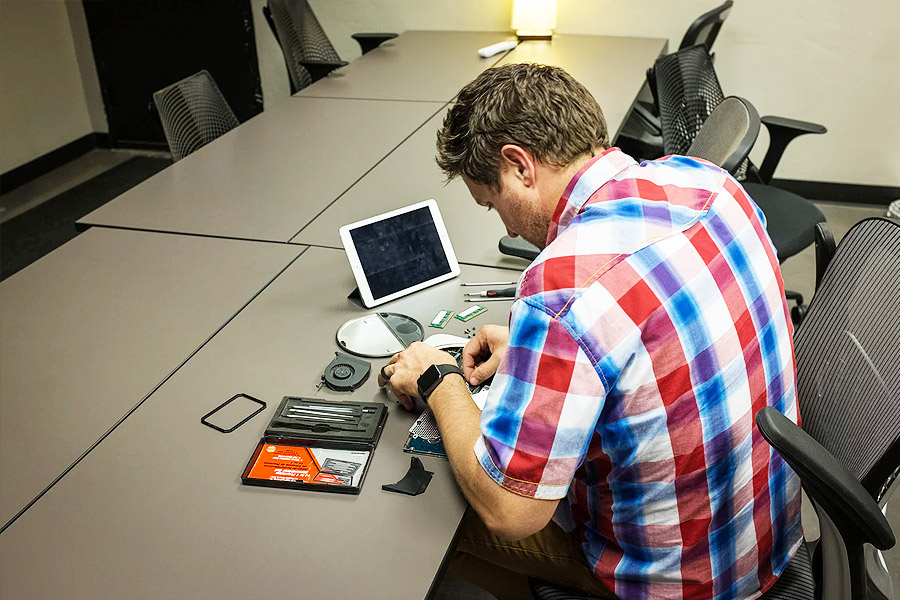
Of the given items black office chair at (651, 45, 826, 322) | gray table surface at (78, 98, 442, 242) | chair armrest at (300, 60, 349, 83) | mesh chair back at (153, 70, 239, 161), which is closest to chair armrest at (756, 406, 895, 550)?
gray table surface at (78, 98, 442, 242)

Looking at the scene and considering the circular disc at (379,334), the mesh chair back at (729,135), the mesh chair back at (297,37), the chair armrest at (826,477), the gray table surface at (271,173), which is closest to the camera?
the chair armrest at (826,477)

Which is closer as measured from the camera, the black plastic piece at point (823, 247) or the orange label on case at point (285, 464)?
the orange label on case at point (285, 464)

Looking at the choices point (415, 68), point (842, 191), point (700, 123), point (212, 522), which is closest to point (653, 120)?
point (700, 123)

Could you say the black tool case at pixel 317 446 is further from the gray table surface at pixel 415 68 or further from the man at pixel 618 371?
the gray table surface at pixel 415 68

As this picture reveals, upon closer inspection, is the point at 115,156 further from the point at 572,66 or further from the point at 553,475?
the point at 553,475

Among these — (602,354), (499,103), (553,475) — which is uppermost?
(499,103)

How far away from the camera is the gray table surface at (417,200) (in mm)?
1995

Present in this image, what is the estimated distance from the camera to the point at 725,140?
213 cm

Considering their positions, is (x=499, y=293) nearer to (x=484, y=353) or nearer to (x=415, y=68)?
(x=484, y=353)

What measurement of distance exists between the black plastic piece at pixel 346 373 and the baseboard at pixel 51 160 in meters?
3.78

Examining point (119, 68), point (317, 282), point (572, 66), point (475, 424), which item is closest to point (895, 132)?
point (572, 66)

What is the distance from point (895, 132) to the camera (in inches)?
152

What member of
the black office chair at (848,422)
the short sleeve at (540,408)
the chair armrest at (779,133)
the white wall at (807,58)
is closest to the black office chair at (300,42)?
the white wall at (807,58)

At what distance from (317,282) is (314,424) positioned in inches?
22.4
